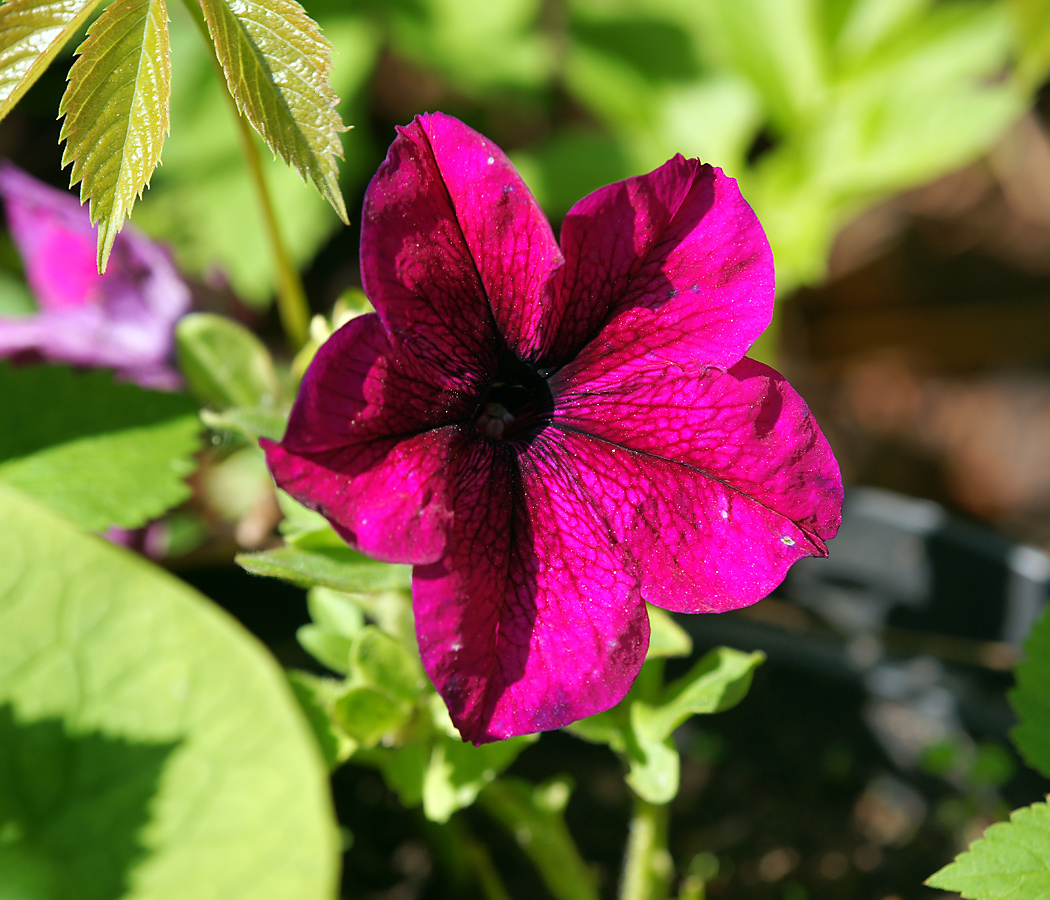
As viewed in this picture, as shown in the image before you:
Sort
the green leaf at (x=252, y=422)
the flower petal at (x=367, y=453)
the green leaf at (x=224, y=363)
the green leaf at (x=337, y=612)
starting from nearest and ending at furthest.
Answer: the flower petal at (x=367, y=453)
the green leaf at (x=252, y=422)
the green leaf at (x=337, y=612)
the green leaf at (x=224, y=363)

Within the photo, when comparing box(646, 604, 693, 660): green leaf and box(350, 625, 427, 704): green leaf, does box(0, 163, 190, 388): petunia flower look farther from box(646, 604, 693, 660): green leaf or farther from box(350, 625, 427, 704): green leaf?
box(646, 604, 693, 660): green leaf

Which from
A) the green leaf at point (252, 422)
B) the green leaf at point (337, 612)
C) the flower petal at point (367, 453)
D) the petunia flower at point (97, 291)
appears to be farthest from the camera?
Result: the petunia flower at point (97, 291)

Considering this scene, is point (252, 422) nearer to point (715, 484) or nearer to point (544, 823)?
point (715, 484)

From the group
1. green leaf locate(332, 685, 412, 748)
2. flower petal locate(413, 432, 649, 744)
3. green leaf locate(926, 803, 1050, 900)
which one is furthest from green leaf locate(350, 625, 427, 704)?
green leaf locate(926, 803, 1050, 900)

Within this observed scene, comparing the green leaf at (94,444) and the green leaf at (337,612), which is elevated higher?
the green leaf at (94,444)

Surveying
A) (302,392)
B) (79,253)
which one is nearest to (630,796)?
(302,392)

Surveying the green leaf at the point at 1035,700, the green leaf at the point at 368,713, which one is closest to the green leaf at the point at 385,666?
the green leaf at the point at 368,713

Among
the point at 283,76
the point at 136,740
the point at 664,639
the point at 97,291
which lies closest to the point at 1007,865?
the point at 664,639

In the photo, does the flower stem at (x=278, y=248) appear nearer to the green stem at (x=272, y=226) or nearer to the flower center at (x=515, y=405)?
the green stem at (x=272, y=226)
